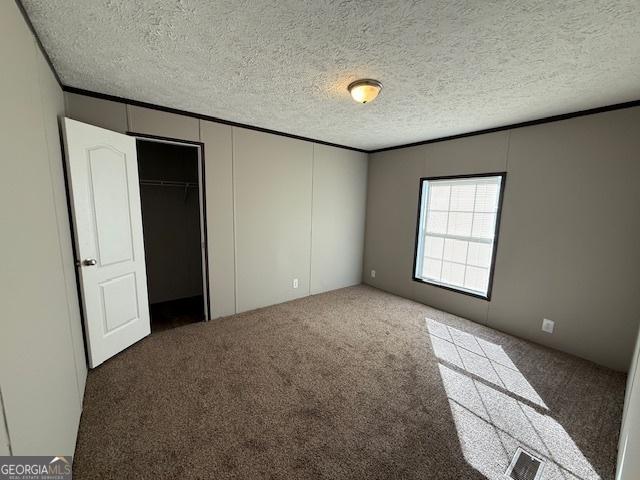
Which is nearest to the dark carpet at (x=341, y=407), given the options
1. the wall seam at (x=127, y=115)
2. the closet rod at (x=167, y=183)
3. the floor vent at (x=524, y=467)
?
the floor vent at (x=524, y=467)

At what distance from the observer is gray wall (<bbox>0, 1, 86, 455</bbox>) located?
36.8 inches

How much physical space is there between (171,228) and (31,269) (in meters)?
2.81

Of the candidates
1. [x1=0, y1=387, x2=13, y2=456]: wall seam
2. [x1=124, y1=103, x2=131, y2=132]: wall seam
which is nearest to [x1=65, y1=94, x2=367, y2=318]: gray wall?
[x1=124, y1=103, x2=131, y2=132]: wall seam

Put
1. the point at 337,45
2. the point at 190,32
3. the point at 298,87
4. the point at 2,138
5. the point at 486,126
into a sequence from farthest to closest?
the point at 486,126 → the point at 298,87 → the point at 337,45 → the point at 190,32 → the point at 2,138

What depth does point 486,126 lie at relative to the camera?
2.99 meters

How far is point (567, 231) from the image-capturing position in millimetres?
2586

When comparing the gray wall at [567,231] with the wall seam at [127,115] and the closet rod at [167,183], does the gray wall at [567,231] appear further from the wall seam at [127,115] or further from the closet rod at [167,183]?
the wall seam at [127,115]

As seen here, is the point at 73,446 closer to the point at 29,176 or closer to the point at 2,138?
the point at 29,176

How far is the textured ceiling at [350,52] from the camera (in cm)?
129

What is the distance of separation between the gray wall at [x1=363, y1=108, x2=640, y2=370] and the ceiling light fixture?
1924mm

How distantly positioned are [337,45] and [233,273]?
2.66 m

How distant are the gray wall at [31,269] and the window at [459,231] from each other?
3843 millimetres

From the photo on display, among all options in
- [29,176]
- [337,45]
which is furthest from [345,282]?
[29,176]

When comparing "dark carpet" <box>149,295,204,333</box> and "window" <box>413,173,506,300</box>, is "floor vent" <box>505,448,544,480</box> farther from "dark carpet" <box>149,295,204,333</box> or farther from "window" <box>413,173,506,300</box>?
"dark carpet" <box>149,295,204,333</box>
